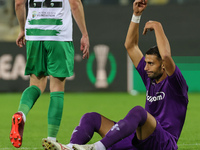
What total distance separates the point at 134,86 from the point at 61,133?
7340mm

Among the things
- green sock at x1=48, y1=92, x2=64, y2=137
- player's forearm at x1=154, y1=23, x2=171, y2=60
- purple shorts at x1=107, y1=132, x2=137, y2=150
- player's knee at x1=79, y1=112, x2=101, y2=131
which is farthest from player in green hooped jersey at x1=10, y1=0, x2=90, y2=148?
player's forearm at x1=154, y1=23, x2=171, y2=60


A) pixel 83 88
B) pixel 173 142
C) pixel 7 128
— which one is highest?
pixel 173 142

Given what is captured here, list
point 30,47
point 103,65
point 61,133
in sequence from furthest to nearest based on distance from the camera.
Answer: point 103,65 → point 61,133 → point 30,47

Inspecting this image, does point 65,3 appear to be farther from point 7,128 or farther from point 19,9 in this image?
point 7,128

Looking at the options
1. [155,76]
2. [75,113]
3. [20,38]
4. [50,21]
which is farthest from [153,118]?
[75,113]

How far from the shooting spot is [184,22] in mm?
17672

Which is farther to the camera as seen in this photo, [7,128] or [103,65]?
[103,65]

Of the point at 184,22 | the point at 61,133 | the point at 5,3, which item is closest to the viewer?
the point at 61,133

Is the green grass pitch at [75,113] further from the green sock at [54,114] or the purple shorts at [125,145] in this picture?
the purple shorts at [125,145]

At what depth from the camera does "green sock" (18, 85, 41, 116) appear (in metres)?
5.13

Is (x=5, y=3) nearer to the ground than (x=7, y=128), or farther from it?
farther from it

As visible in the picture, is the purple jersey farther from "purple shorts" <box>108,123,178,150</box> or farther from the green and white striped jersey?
the green and white striped jersey

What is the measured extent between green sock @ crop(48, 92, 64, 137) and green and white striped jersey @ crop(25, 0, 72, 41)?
2.00 ft

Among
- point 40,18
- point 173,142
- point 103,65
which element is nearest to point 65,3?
point 40,18
